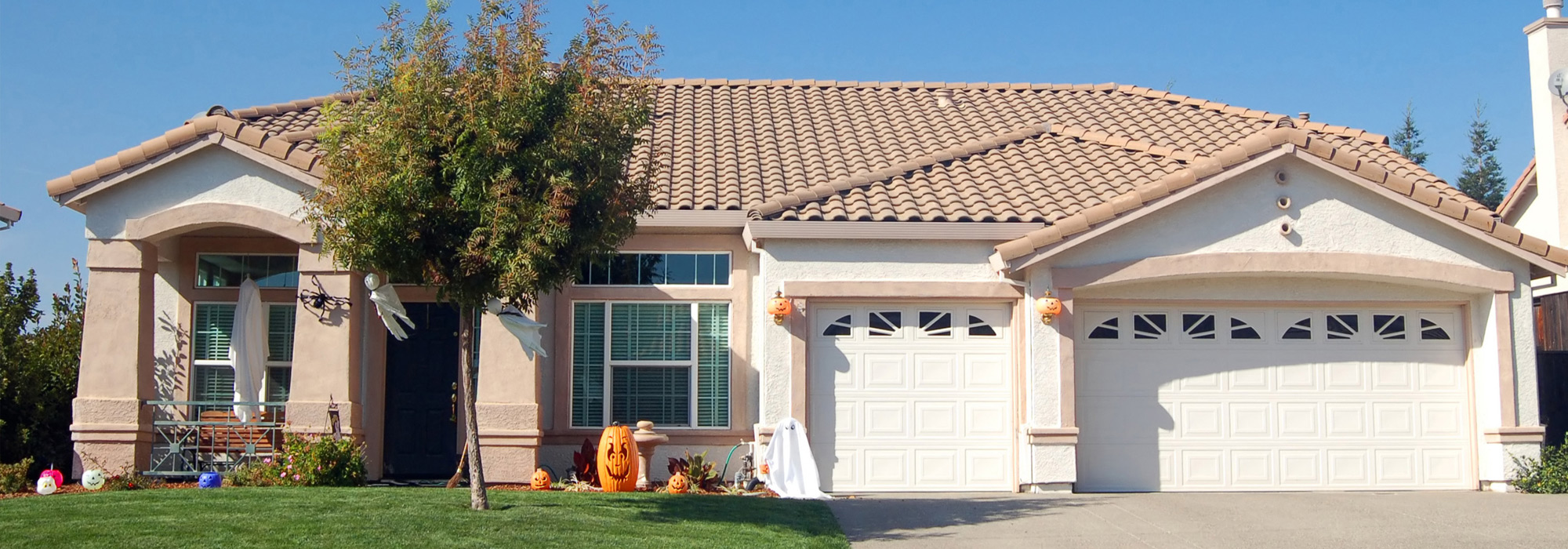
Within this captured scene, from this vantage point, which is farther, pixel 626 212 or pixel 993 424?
pixel 993 424

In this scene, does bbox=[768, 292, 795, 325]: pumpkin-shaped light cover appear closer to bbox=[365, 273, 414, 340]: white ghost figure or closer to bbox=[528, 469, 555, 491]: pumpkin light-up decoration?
bbox=[528, 469, 555, 491]: pumpkin light-up decoration

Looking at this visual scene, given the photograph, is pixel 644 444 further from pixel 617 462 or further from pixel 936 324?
pixel 936 324

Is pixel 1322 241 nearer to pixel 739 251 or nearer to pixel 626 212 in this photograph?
pixel 739 251

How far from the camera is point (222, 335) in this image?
14898mm

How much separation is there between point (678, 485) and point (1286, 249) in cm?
648

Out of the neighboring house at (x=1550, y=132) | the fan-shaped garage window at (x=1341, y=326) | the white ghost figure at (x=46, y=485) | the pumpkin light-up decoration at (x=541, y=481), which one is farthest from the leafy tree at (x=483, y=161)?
the neighboring house at (x=1550, y=132)

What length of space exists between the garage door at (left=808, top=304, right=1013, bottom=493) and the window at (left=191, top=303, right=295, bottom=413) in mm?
5854

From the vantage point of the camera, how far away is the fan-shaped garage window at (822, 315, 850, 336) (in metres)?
13.9

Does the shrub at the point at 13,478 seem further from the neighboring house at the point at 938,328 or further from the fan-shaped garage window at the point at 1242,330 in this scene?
the fan-shaped garage window at the point at 1242,330

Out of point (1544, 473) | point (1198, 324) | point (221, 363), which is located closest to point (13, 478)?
point (221, 363)

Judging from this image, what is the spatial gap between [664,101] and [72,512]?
1012 cm

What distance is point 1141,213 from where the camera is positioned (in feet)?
43.5

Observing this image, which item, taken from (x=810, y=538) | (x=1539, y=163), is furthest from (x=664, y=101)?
(x=1539, y=163)

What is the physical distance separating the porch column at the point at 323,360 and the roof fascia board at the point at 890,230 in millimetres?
4064
